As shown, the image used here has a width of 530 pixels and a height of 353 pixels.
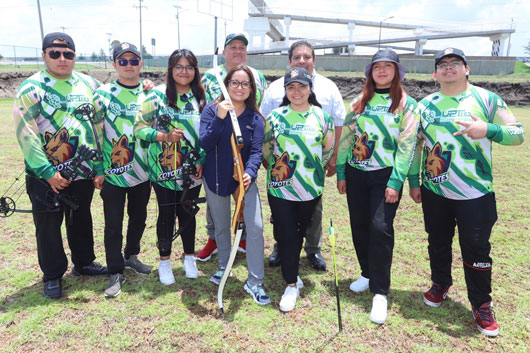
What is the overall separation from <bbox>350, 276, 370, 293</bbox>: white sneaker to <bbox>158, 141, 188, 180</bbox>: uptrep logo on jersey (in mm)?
2293

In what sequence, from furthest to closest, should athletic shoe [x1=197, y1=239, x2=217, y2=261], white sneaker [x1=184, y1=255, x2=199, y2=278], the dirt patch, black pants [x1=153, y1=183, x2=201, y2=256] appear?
the dirt patch
athletic shoe [x1=197, y1=239, x2=217, y2=261]
white sneaker [x1=184, y1=255, x2=199, y2=278]
black pants [x1=153, y1=183, x2=201, y2=256]

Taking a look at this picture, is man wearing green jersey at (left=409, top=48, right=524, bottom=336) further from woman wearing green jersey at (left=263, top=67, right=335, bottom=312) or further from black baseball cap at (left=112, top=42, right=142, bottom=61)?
black baseball cap at (left=112, top=42, right=142, bottom=61)

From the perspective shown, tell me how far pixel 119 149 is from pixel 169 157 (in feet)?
1.71

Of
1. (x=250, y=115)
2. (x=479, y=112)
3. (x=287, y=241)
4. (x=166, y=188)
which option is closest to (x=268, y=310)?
(x=287, y=241)

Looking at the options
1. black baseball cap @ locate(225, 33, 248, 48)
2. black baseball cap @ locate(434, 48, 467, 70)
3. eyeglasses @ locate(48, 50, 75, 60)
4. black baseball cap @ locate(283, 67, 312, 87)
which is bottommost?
black baseball cap @ locate(283, 67, 312, 87)

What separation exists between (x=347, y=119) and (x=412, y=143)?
0.72 m

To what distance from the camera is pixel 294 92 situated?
12.2 feet

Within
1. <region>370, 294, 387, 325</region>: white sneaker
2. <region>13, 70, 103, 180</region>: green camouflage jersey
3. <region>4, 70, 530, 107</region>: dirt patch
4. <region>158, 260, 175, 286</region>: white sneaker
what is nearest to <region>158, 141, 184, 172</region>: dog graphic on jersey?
<region>13, 70, 103, 180</region>: green camouflage jersey

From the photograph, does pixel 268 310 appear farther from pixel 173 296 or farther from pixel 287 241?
pixel 173 296

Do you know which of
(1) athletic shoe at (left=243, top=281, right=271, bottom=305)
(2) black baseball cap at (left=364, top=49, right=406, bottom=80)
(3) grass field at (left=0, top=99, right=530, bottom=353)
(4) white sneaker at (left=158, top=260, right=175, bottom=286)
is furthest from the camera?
(4) white sneaker at (left=158, top=260, right=175, bottom=286)

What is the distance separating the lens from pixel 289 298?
3811 mm

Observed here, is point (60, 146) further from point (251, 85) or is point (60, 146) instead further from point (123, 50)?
point (251, 85)

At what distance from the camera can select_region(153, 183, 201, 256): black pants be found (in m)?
4.10

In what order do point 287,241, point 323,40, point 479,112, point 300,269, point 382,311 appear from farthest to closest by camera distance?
point 323,40
point 300,269
point 287,241
point 382,311
point 479,112
